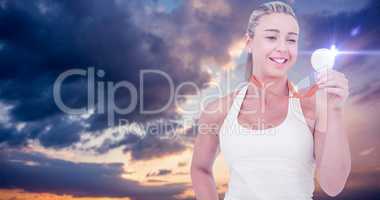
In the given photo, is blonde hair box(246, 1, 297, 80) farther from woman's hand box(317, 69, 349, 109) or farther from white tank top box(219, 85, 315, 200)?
woman's hand box(317, 69, 349, 109)

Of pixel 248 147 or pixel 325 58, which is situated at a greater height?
pixel 325 58

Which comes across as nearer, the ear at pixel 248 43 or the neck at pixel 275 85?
the neck at pixel 275 85

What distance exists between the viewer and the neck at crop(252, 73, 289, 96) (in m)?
3.71

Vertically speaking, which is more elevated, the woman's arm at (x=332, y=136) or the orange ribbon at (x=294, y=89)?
the orange ribbon at (x=294, y=89)

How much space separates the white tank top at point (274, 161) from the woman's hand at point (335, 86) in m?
0.43

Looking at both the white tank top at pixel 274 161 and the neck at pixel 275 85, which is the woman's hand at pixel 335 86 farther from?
the neck at pixel 275 85

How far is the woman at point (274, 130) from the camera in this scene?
3.16m

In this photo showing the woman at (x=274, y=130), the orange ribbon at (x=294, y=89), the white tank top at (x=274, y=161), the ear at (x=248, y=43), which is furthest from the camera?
the ear at (x=248, y=43)

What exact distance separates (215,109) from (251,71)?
381mm

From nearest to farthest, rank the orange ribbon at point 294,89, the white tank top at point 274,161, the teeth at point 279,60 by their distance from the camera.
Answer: the white tank top at point 274,161 → the orange ribbon at point 294,89 → the teeth at point 279,60

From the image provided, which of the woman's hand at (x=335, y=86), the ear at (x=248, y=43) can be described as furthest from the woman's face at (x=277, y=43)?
the woman's hand at (x=335, y=86)

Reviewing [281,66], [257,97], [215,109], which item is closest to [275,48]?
[281,66]

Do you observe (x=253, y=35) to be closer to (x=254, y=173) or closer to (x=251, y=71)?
(x=251, y=71)

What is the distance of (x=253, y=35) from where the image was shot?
12.6 ft
